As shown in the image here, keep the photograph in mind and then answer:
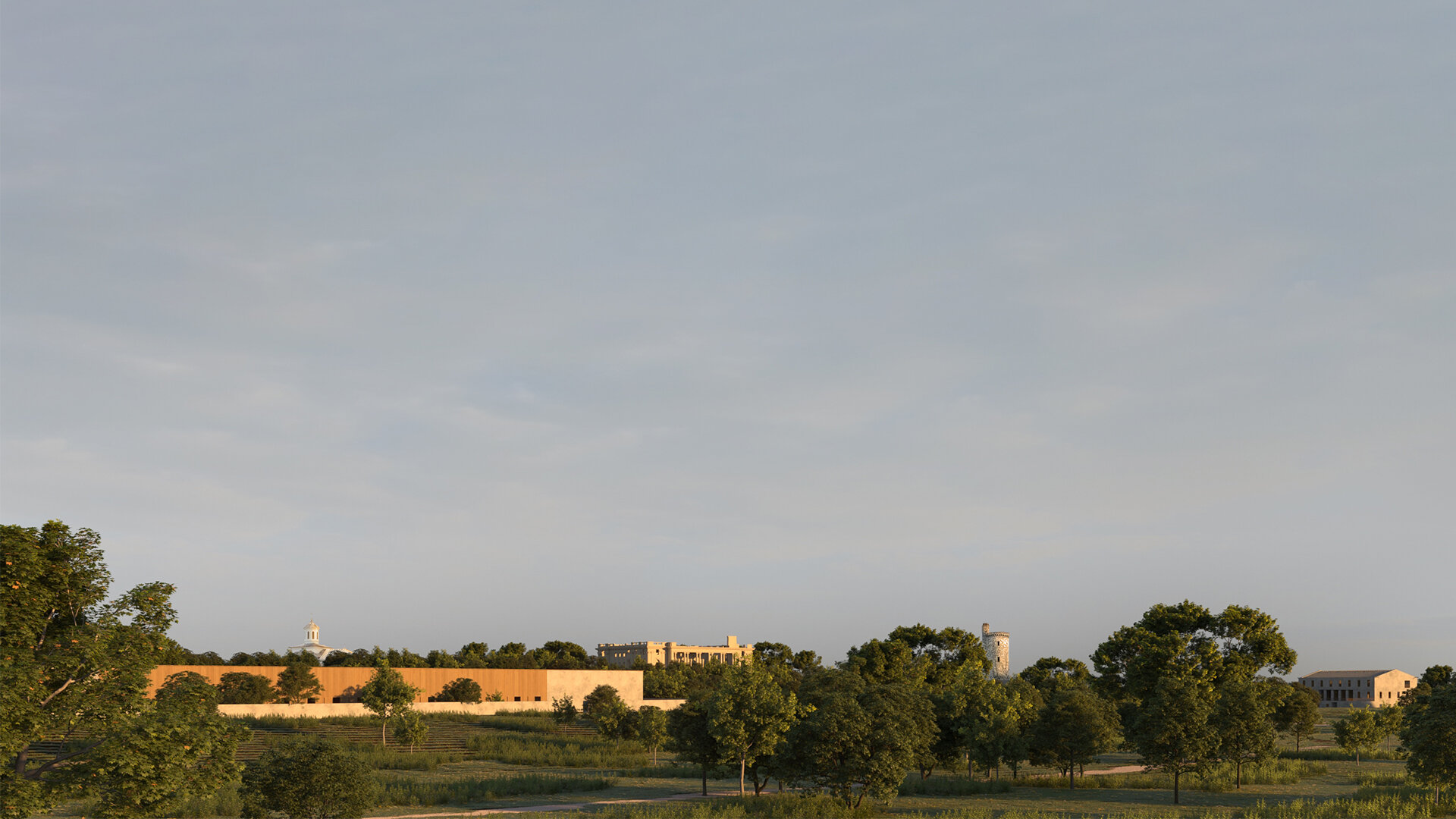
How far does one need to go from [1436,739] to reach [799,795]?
22763mm

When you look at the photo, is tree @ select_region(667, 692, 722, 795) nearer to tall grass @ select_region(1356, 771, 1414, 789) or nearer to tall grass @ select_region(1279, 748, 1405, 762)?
tall grass @ select_region(1356, 771, 1414, 789)

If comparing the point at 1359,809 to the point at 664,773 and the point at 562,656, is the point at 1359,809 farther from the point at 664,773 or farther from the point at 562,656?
the point at 562,656

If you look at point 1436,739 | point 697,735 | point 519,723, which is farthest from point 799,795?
point 519,723

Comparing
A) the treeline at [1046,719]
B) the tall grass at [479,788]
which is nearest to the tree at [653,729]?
the treeline at [1046,719]

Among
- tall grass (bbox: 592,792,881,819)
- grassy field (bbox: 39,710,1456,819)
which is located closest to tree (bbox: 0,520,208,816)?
grassy field (bbox: 39,710,1456,819)

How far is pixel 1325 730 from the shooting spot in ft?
368

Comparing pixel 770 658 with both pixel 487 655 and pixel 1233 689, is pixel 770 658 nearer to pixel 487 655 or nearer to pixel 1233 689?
pixel 487 655

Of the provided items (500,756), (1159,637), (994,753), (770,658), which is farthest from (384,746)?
(770,658)

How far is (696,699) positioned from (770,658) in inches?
3398

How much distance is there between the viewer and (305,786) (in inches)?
1187

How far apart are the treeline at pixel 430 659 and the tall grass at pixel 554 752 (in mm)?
10435

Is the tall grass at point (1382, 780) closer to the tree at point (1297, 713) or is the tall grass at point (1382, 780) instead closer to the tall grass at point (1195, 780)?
the tall grass at point (1195, 780)

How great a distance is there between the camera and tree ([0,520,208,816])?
19.2m

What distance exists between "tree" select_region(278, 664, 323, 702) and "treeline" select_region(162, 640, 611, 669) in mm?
2419
